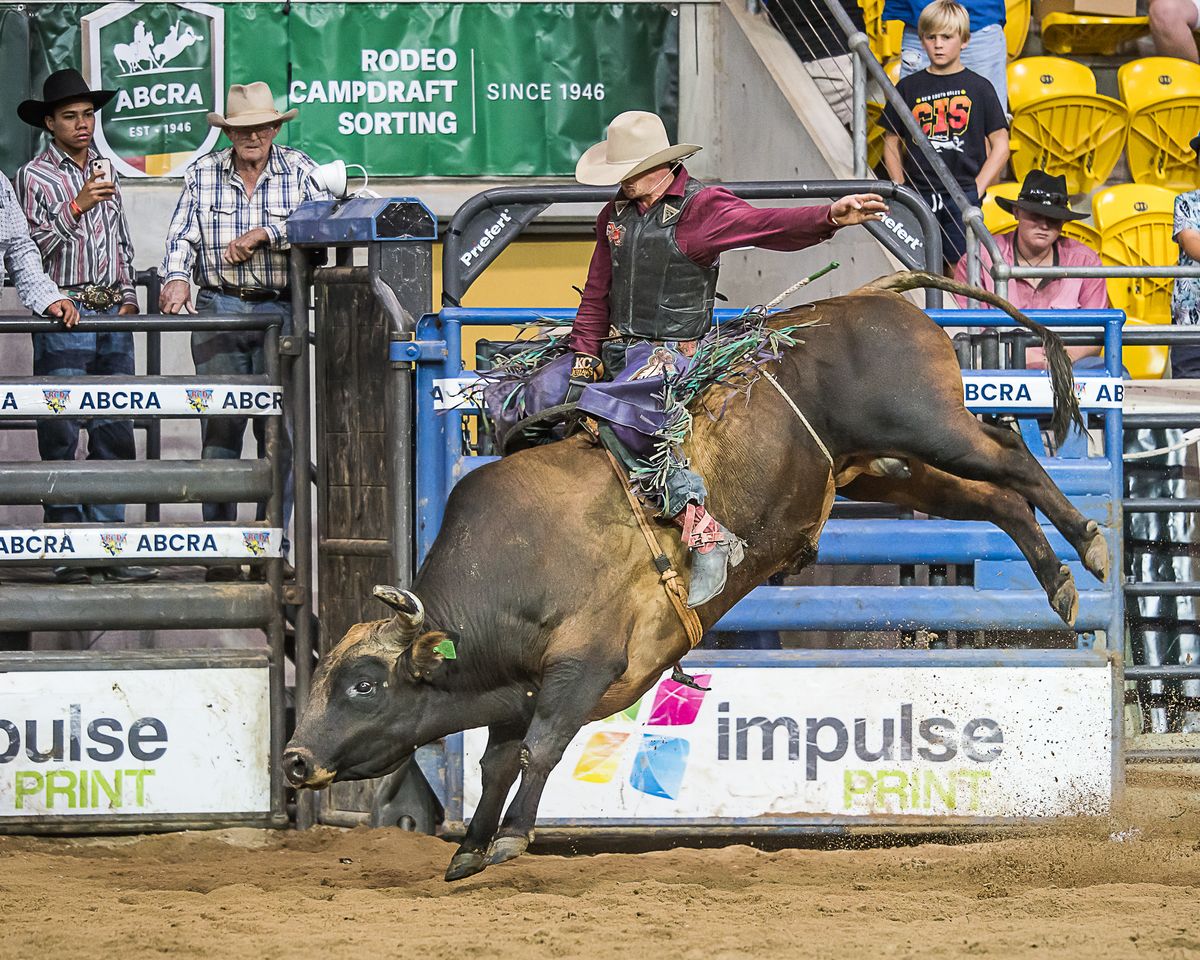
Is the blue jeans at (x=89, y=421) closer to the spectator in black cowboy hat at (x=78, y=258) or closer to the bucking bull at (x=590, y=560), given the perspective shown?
the spectator in black cowboy hat at (x=78, y=258)

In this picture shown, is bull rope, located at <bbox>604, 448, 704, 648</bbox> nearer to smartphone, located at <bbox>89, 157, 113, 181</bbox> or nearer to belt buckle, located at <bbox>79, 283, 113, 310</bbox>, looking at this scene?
belt buckle, located at <bbox>79, 283, 113, 310</bbox>

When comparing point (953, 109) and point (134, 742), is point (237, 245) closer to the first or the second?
point (134, 742)

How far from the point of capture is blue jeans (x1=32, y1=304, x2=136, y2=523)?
6.99 metres

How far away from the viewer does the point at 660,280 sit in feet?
18.0

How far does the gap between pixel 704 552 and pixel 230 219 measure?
311 cm

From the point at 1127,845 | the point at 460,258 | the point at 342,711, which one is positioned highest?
the point at 460,258

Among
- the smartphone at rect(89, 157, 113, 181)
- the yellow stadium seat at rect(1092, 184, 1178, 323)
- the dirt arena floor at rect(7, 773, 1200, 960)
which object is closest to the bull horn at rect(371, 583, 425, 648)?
the dirt arena floor at rect(7, 773, 1200, 960)

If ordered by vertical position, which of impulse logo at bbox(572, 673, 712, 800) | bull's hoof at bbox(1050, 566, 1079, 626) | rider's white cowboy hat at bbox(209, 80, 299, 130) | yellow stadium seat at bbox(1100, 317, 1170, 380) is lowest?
impulse logo at bbox(572, 673, 712, 800)

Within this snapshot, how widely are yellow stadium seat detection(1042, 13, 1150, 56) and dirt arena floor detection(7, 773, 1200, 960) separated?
6.11 metres

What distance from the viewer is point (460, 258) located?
722 centimetres

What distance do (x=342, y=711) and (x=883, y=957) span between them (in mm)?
1776

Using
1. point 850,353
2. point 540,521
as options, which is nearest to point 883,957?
point 540,521

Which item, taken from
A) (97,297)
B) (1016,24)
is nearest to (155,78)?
(97,297)

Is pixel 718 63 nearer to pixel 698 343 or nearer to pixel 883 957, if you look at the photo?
pixel 698 343
